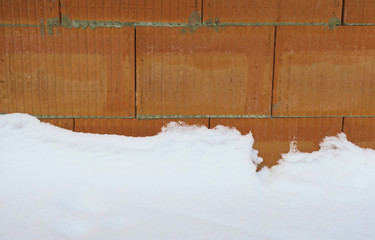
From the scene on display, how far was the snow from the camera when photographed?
1795mm

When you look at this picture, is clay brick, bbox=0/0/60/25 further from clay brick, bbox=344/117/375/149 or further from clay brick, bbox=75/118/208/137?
clay brick, bbox=344/117/375/149

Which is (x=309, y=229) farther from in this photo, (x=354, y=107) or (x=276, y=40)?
(x=276, y=40)

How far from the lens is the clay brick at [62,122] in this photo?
2527 mm

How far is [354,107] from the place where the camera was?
259 cm

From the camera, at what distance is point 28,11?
240cm

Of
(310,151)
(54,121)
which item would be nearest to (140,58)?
(54,121)

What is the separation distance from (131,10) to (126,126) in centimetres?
99

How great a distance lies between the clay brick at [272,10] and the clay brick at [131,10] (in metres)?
0.16

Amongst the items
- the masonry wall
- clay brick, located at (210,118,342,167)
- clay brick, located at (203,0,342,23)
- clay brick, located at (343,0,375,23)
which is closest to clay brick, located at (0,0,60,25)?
the masonry wall

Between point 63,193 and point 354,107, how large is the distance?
254cm

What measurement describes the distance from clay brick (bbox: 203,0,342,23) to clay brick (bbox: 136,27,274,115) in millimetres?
102

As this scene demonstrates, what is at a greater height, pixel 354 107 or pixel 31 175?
pixel 354 107

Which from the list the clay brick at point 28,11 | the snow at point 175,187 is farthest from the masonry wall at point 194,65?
the snow at point 175,187

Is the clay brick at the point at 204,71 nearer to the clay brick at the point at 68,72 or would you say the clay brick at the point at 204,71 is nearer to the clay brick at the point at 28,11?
the clay brick at the point at 68,72
